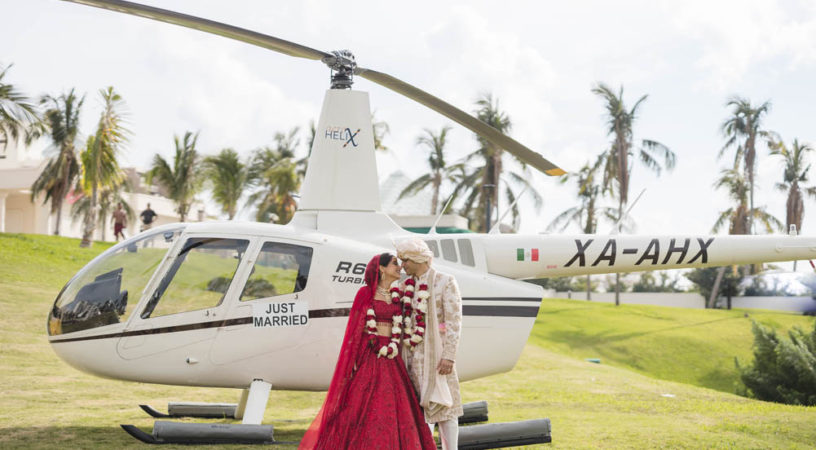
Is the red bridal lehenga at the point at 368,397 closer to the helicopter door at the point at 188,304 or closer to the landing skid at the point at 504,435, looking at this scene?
the landing skid at the point at 504,435

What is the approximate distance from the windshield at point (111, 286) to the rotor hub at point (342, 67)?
8.24ft

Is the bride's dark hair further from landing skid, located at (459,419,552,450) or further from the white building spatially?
the white building

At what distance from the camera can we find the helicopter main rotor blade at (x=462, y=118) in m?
7.36

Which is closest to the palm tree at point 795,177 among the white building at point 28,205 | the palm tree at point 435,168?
the palm tree at point 435,168

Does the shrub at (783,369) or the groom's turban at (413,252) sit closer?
the groom's turban at (413,252)

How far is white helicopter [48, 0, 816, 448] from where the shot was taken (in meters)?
6.63

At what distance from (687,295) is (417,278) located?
4582cm

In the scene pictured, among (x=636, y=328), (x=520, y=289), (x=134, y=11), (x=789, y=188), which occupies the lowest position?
(x=636, y=328)

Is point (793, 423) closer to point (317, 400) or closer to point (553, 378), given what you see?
point (553, 378)

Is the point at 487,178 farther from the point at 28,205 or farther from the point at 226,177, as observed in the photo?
the point at 28,205

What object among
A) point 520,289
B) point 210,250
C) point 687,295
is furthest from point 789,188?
point 210,250

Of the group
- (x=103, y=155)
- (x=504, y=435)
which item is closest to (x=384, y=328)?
(x=504, y=435)

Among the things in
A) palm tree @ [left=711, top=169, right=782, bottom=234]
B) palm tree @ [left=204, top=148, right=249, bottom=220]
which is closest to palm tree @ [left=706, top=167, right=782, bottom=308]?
palm tree @ [left=711, top=169, right=782, bottom=234]

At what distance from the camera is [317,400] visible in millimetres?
10805
